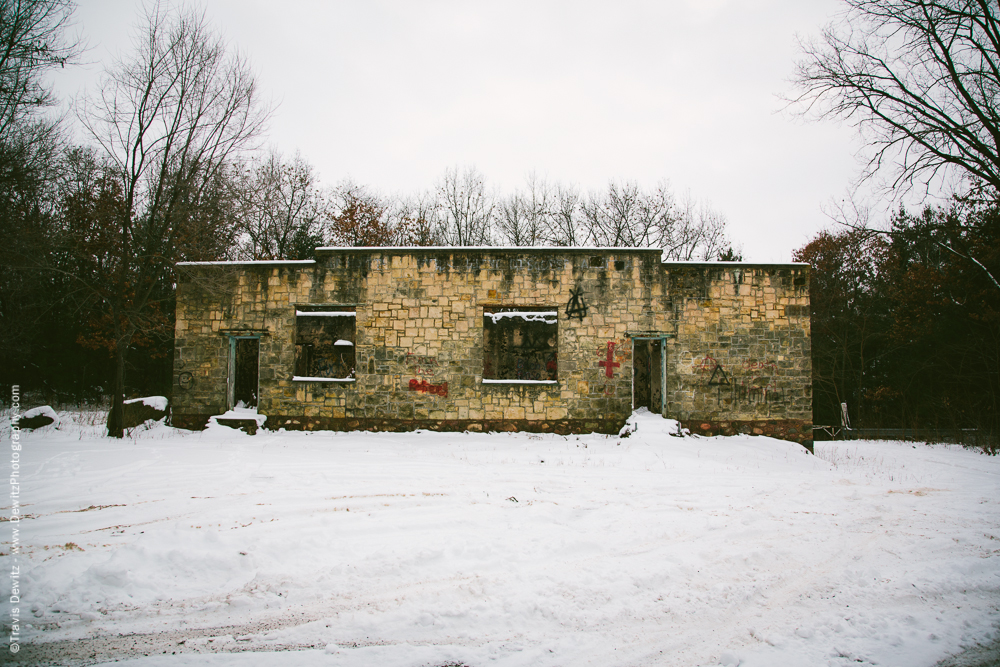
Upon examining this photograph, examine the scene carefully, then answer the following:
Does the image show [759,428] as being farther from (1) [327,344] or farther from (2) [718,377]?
(1) [327,344]

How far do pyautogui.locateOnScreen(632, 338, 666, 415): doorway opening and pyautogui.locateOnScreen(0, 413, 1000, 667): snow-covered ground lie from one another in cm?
406

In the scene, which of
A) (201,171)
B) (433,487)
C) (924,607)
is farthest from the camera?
(201,171)

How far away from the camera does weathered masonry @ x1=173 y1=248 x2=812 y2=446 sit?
398 inches

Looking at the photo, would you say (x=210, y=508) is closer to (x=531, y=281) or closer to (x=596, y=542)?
(x=596, y=542)

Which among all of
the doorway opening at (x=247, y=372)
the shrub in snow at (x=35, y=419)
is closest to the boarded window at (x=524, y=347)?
the doorway opening at (x=247, y=372)

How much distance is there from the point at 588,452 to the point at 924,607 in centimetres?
546

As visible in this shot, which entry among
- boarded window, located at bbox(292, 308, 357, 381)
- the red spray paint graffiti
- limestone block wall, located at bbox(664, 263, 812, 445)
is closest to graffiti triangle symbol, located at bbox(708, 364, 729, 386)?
limestone block wall, located at bbox(664, 263, 812, 445)

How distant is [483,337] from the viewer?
33.9 ft

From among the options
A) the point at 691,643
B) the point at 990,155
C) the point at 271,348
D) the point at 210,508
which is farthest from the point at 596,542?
the point at 990,155

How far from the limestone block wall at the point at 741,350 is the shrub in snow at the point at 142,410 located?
11453 mm

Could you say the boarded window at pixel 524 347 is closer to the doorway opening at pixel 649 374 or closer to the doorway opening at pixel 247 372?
the doorway opening at pixel 649 374

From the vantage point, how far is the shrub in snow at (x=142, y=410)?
1018 cm

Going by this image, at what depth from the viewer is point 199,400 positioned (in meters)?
10.5

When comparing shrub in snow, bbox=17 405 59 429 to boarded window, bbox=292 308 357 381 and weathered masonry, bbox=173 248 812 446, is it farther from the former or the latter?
boarded window, bbox=292 308 357 381
